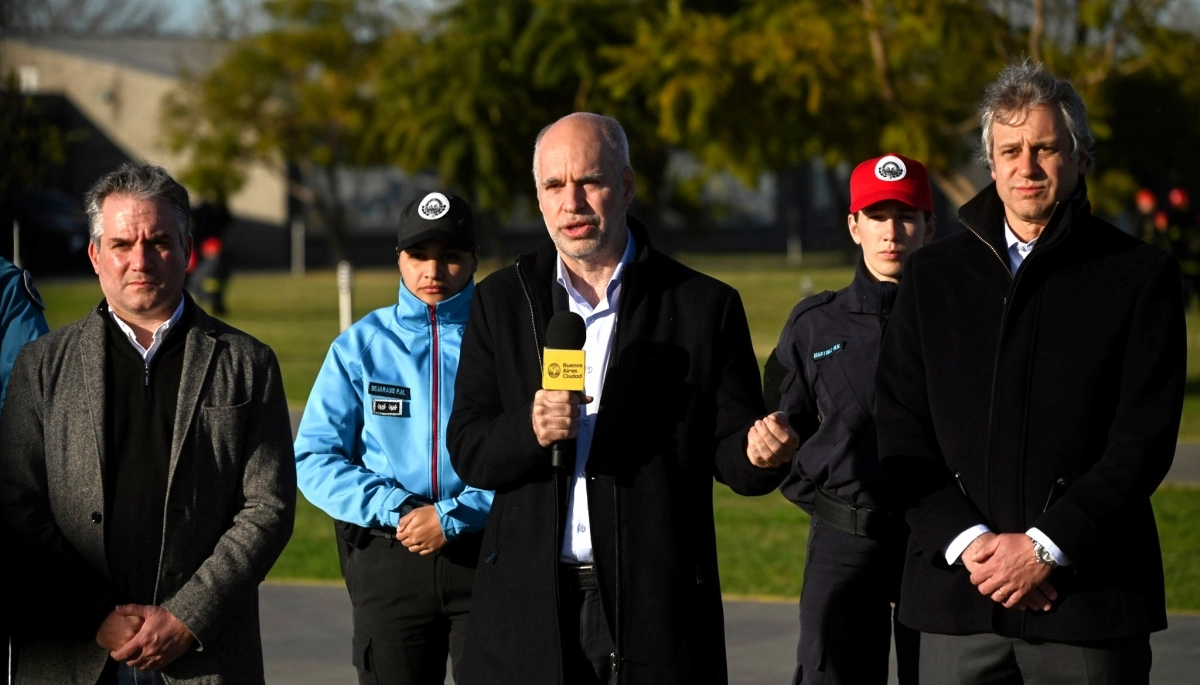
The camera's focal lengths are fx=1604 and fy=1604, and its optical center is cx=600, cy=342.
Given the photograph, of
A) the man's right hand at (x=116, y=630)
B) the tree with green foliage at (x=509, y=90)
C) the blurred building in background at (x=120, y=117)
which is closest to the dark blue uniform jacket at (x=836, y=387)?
the man's right hand at (x=116, y=630)

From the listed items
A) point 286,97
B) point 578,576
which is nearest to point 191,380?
point 578,576

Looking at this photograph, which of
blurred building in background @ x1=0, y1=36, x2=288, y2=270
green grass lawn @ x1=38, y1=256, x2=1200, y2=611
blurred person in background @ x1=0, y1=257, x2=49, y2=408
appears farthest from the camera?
blurred building in background @ x1=0, y1=36, x2=288, y2=270

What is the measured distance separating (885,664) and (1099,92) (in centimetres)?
1836

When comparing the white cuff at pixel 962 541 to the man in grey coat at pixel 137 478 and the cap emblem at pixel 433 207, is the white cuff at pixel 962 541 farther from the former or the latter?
the cap emblem at pixel 433 207

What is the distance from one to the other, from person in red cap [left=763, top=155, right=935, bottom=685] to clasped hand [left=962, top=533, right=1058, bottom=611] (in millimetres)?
1364

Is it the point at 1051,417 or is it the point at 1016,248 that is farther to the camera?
the point at 1016,248

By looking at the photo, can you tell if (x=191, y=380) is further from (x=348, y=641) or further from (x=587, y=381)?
(x=348, y=641)

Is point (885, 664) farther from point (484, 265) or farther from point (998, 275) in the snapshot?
point (484, 265)

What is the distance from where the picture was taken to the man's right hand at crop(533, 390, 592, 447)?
3787 mm

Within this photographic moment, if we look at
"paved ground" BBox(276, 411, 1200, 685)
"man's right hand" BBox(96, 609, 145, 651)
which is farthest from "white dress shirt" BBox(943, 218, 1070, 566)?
"paved ground" BBox(276, 411, 1200, 685)

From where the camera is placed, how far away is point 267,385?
4254mm

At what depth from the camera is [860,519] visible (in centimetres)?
536

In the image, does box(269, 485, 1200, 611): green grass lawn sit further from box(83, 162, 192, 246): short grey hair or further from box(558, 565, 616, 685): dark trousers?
box(83, 162, 192, 246): short grey hair

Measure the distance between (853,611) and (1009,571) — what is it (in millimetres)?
1541
